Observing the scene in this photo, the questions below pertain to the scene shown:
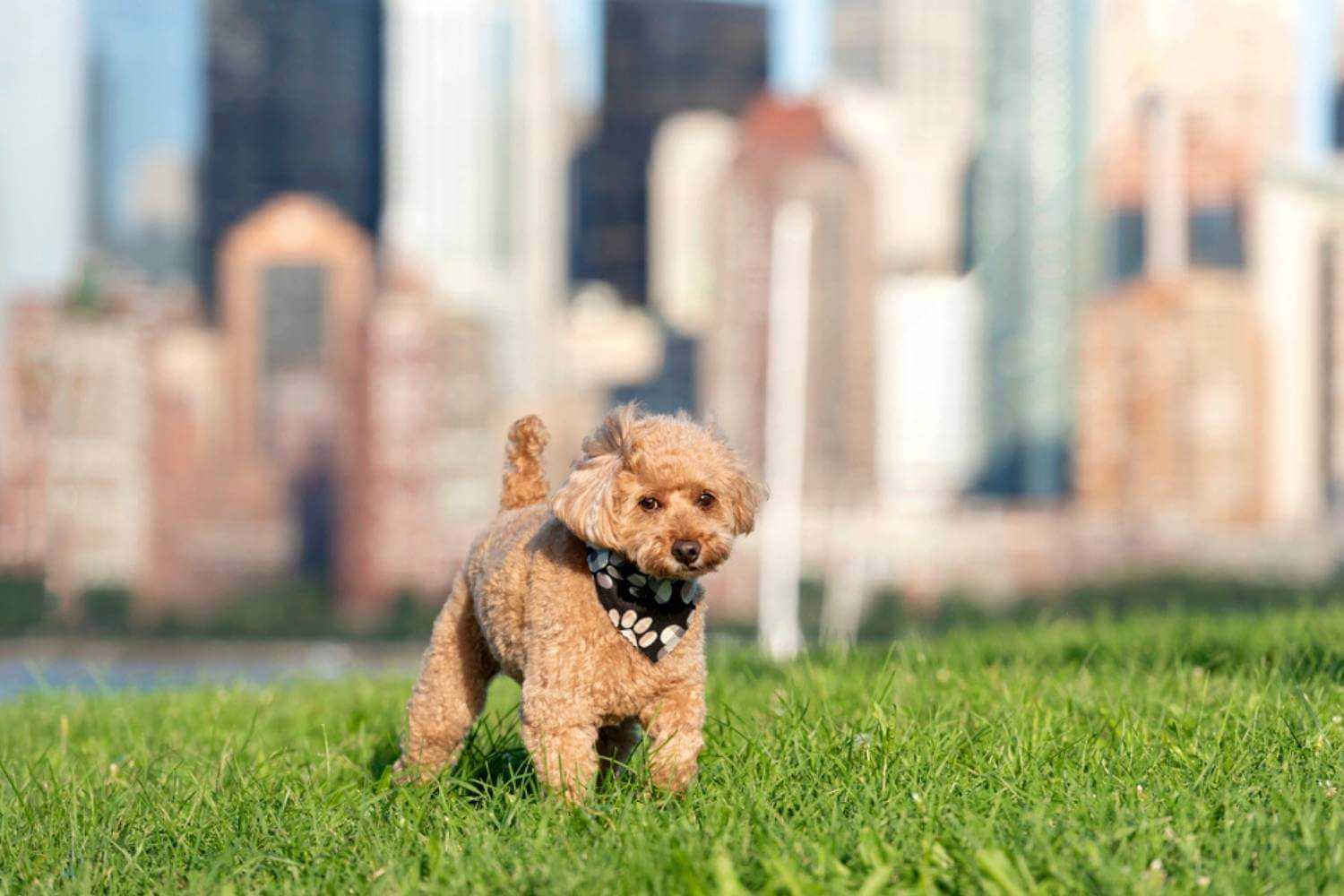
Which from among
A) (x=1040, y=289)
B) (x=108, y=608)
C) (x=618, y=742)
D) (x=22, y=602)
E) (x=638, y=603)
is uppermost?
(x=1040, y=289)

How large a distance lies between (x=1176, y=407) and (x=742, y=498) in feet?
532

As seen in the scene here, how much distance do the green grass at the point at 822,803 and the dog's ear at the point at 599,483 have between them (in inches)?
32.1

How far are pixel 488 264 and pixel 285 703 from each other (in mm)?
190679

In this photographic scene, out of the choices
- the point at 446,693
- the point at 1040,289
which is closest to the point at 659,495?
the point at 446,693

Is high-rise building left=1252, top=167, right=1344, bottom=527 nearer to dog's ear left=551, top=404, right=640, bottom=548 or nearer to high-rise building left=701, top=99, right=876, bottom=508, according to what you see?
high-rise building left=701, top=99, right=876, bottom=508

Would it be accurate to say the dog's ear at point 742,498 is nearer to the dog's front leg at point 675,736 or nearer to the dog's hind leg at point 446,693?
the dog's front leg at point 675,736

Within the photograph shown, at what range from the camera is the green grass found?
3859 mm

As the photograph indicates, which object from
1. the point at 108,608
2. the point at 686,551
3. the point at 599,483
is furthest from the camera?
the point at 108,608

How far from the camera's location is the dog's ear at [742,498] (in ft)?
15.4

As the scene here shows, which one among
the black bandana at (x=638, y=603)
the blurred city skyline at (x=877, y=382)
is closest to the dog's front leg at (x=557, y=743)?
the black bandana at (x=638, y=603)

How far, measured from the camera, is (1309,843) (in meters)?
3.83

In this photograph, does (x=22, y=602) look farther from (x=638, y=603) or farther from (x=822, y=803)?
(x=822, y=803)

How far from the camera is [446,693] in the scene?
215 inches

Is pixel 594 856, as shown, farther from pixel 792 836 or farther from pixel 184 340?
pixel 184 340
